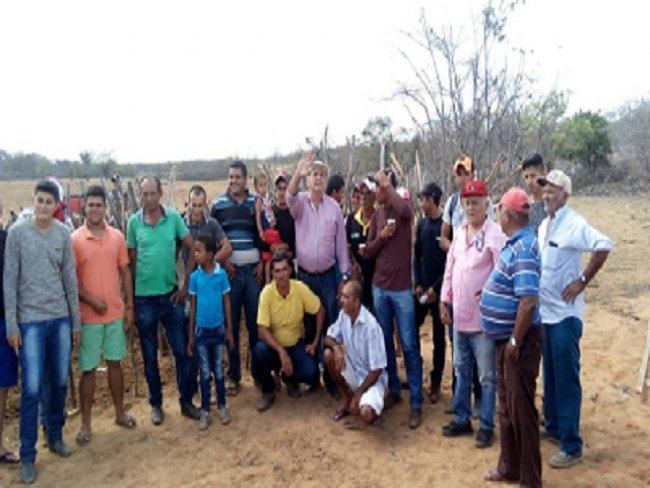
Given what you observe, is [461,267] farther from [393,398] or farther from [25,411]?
[25,411]

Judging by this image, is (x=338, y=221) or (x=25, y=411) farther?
(x=338, y=221)

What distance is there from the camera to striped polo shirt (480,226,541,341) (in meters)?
3.20

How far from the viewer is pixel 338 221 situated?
4.91 m

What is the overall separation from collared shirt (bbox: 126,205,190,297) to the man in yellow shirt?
0.83 m

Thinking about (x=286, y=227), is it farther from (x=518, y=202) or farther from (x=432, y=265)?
(x=518, y=202)

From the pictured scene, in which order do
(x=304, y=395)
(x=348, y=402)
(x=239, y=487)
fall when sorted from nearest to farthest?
1. (x=239, y=487)
2. (x=348, y=402)
3. (x=304, y=395)

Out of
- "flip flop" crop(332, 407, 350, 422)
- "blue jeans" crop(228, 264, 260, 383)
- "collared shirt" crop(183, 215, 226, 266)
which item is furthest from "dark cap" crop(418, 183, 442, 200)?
"flip flop" crop(332, 407, 350, 422)

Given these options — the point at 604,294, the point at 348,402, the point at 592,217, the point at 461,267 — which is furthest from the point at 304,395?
the point at 592,217

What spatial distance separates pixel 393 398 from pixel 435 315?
0.81m

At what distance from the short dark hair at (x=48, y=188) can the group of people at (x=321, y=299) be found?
0.05 feet

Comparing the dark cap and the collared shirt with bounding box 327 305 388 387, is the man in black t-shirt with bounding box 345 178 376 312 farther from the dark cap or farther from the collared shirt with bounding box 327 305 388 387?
the collared shirt with bounding box 327 305 388 387

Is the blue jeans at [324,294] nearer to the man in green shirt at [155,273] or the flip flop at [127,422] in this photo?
the man in green shirt at [155,273]

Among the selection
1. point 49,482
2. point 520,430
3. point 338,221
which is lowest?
point 49,482

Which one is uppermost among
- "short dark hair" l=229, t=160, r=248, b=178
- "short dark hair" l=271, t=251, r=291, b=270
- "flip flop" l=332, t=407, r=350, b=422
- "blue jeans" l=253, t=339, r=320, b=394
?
"short dark hair" l=229, t=160, r=248, b=178
